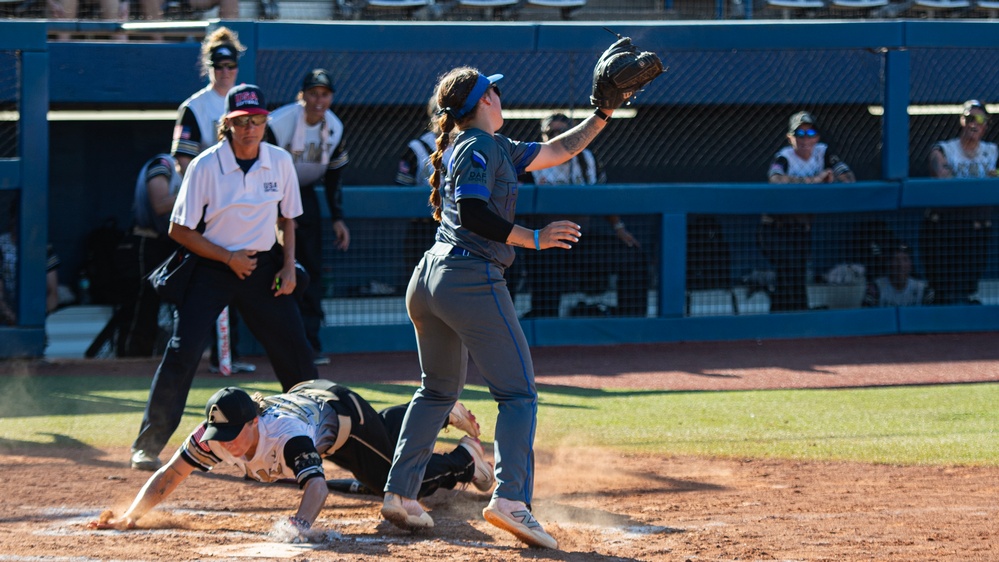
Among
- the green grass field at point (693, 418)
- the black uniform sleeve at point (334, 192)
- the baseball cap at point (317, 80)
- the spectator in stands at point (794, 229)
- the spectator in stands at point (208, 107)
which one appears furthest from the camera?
the spectator in stands at point (794, 229)

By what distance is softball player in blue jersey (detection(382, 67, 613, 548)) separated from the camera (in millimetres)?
3934

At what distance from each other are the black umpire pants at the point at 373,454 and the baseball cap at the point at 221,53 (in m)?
2.93

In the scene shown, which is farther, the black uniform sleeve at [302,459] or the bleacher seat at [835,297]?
the bleacher seat at [835,297]

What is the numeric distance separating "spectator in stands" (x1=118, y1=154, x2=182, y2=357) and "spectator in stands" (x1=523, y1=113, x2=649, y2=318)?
3079 millimetres

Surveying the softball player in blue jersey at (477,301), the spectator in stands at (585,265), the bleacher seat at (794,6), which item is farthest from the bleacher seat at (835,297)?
the softball player in blue jersey at (477,301)

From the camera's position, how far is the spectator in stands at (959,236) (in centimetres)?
987

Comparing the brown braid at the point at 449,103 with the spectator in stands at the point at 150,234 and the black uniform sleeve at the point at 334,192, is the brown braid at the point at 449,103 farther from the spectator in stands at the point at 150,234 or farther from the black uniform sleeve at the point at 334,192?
the black uniform sleeve at the point at 334,192

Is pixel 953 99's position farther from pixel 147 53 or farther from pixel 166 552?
pixel 166 552

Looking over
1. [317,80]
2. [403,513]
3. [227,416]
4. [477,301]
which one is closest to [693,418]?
[403,513]

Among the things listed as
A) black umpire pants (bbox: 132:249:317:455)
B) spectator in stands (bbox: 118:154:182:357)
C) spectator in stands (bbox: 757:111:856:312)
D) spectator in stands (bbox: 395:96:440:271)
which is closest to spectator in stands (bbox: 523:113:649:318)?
spectator in stands (bbox: 395:96:440:271)

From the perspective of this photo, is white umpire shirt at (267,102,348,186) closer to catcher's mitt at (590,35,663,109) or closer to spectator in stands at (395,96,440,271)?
spectator in stands at (395,96,440,271)

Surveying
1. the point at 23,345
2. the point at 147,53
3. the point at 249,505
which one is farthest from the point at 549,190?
the point at 249,505

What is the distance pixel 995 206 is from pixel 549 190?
4219 millimetres

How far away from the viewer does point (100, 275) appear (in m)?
11.3
